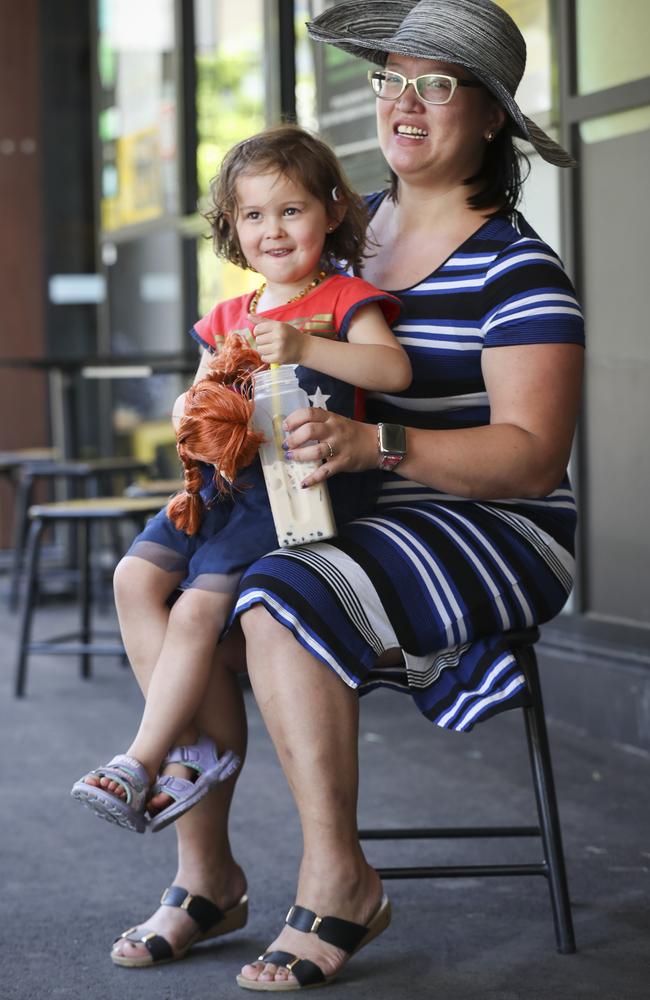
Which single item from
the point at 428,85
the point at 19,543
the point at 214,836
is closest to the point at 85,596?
the point at 19,543

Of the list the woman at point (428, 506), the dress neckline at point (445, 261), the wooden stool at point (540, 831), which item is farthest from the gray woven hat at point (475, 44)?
the wooden stool at point (540, 831)

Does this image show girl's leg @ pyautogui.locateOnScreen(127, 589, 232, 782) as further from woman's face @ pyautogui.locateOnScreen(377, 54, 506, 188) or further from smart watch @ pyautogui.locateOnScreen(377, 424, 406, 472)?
woman's face @ pyautogui.locateOnScreen(377, 54, 506, 188)

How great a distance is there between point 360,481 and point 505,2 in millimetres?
2326

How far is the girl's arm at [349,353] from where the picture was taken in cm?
188

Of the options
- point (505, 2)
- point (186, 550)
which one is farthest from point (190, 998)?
point (505, 2)

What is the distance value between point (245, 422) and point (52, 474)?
3754 millimetres

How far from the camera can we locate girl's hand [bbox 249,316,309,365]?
73.9 inches

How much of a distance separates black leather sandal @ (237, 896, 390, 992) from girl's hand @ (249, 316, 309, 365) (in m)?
0.76

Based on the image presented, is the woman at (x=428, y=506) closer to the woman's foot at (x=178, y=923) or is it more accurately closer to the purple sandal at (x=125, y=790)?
the woman's foot at (x=178, y=923)

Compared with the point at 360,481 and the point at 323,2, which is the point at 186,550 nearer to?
the point at 360,481

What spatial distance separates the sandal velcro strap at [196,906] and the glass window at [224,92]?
3.67 metres

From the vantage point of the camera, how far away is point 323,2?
4.91m

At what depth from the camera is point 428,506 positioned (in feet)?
6.63

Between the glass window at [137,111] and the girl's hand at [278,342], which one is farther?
the glass window at [137,111]
